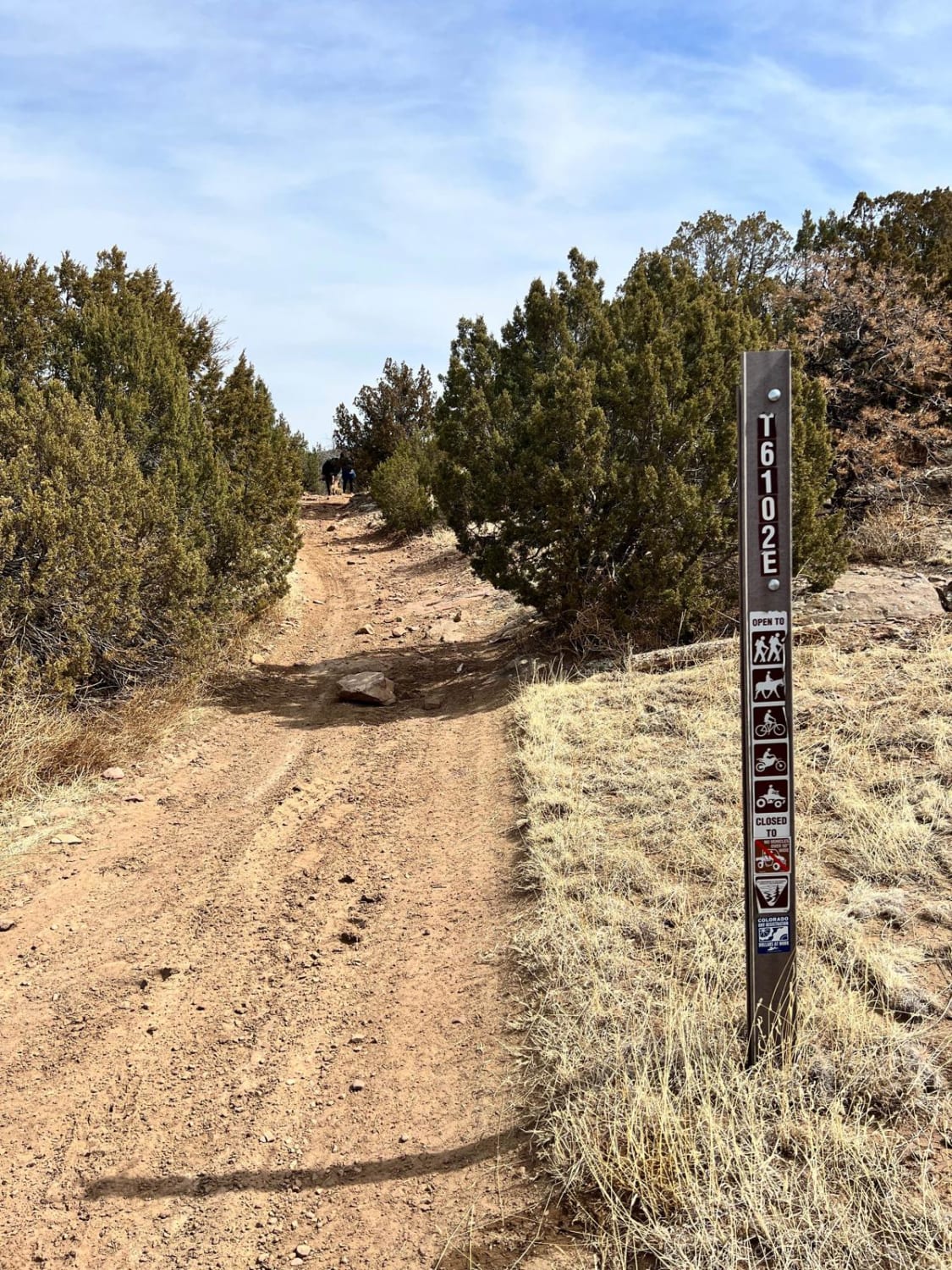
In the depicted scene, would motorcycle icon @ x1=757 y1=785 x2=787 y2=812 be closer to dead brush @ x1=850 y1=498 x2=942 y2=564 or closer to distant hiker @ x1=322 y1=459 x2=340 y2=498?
dead brush @ x1=850 y1=498 x2=942 y2=564

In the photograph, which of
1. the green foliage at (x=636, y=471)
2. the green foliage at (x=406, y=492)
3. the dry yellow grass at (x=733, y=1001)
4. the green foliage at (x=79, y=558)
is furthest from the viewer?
the green foliage at (x=406, y=492)

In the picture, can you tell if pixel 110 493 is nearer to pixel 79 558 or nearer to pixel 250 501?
pixel 79 558

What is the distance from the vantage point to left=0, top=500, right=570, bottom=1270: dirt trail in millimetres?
3197

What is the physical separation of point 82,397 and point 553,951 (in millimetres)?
7184

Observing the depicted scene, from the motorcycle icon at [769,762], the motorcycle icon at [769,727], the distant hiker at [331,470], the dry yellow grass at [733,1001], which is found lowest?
the dry yellow grass at [733,1001]

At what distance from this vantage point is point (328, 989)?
4.57 metres

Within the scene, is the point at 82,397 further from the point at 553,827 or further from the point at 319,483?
the point at 319,483

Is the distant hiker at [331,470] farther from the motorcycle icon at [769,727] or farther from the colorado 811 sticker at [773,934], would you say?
the colorado 811 sticker at [773,934]

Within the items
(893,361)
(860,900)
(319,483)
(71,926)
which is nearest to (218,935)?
(71,926)

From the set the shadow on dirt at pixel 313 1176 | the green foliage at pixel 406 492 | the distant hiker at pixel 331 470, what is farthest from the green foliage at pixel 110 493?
the distant hiker at pixel 331 470

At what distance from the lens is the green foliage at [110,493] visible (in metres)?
7.41

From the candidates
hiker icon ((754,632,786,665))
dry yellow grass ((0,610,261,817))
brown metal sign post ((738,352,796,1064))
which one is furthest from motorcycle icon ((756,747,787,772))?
dry yellow grass ((0,610,261,817))

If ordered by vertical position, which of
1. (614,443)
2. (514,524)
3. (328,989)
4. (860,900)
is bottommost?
(328,989)

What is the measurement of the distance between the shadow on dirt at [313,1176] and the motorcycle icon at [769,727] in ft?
5.60
